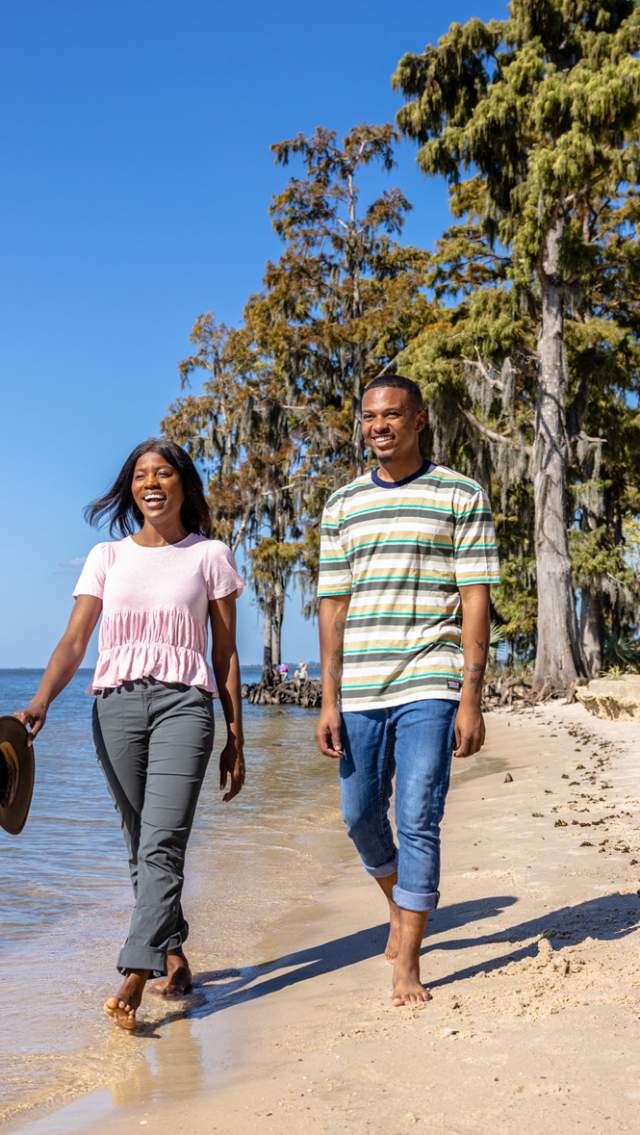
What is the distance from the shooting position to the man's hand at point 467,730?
335 centimetres

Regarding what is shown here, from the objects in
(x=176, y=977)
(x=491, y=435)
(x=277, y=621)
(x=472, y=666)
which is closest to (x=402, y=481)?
(x=472, y=666)

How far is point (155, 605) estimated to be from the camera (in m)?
3.72

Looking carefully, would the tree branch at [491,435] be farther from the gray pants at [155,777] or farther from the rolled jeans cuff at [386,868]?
the gray pants at [155,777]

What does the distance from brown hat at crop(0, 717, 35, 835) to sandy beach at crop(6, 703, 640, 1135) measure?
30.8 inches

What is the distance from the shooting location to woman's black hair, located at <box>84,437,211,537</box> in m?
3.93

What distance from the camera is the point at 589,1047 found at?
2754 mm

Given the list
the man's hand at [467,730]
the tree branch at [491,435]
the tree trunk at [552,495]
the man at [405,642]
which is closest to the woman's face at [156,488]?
the man at [405,642]

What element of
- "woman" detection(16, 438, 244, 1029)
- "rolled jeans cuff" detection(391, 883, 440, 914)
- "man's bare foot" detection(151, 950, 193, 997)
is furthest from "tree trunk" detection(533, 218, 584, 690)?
"rolled jeans cuff" detection(391, 883, 440, 914)

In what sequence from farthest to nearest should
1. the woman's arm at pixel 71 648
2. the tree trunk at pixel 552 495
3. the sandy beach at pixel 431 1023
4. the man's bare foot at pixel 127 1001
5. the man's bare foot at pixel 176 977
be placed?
the tree trunk at pixel 552 495 < the man's bare foot at pixel 176 977 < the woman's arm at pixel 71 648 < the man's bare foot at pixel 127 1001 < the sandy beach at pixel 431 1023

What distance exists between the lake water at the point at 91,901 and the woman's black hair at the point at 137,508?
1749 millimetres

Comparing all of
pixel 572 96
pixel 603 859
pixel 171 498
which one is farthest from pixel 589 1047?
pixel 572 96

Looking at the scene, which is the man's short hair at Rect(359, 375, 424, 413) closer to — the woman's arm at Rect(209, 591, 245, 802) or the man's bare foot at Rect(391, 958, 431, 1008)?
the woman's arm at Rect(209, 591, 245, 802)

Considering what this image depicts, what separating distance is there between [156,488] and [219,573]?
0.37 meters

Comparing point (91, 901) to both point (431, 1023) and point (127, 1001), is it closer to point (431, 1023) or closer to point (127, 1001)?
point (127, 1001)
